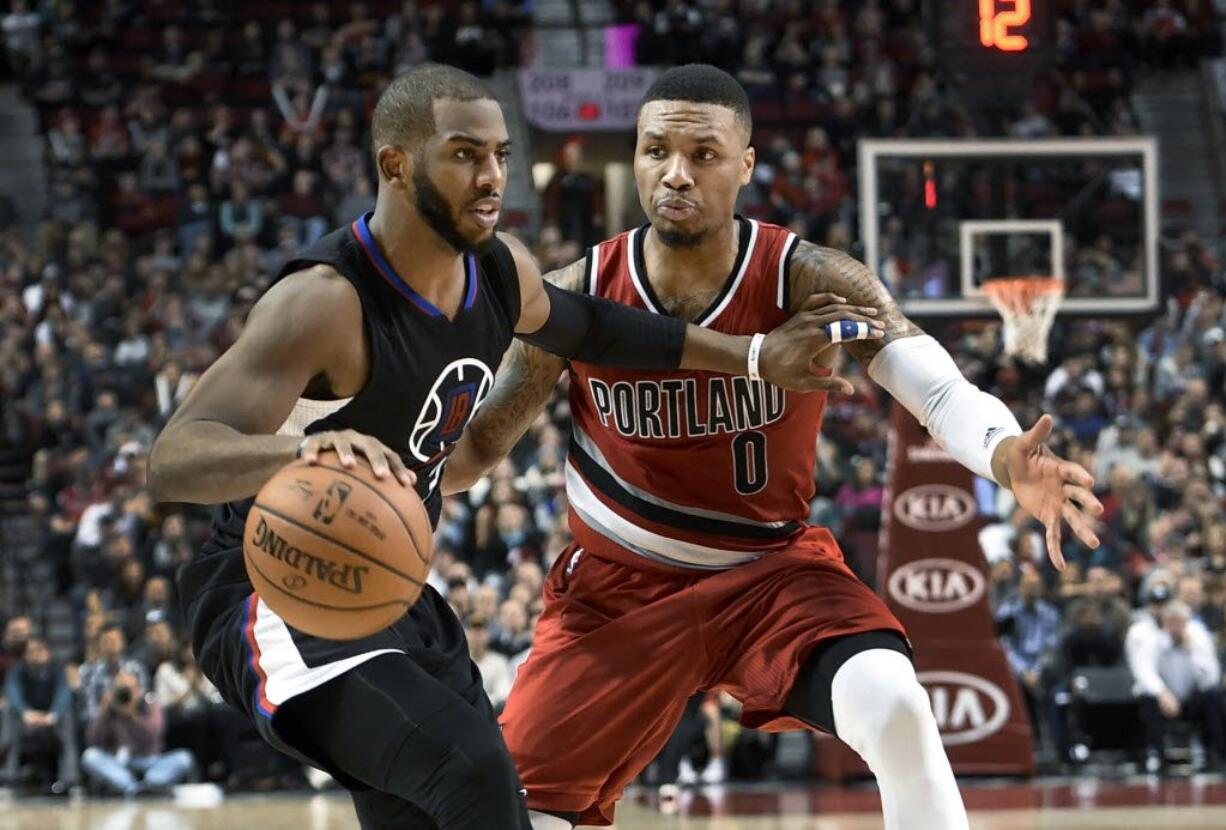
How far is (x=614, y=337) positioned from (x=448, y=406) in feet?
2.61

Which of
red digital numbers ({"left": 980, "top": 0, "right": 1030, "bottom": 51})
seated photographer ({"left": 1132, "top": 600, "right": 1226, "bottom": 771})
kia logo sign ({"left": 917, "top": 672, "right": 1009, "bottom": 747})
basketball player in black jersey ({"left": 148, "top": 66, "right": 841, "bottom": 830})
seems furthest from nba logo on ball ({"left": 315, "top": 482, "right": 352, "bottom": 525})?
seated photographer ({"left": 1132, "top": 600, "right": 1226, "bottom": 771})

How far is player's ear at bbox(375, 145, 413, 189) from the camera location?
424 centimetres

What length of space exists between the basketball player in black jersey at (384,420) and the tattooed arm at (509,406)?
0.63 metres

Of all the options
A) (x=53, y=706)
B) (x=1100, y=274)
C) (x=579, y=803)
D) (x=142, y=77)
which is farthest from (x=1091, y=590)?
(x=142, y=77)

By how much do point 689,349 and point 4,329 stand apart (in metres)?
12.0

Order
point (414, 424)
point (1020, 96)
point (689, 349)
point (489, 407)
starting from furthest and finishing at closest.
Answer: point (1020, 96), point (489, 407), point (689, 349), point (414, 424)

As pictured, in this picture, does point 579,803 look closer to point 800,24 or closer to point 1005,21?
point 1005,21

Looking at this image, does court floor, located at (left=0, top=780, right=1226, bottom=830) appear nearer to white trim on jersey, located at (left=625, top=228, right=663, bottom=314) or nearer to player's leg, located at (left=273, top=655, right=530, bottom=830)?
white trim on jersey, located at (left=625, top=228, right=663, bottom=314)

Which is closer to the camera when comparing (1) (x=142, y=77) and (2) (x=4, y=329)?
(2) (x=4, y=329)

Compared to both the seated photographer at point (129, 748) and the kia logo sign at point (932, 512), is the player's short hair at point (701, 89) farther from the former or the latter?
the seated photographer at point (129, 748)

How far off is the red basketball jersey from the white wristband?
20 centimetres

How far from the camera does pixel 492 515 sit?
13.5m

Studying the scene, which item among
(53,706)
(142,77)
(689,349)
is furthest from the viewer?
(142,77)

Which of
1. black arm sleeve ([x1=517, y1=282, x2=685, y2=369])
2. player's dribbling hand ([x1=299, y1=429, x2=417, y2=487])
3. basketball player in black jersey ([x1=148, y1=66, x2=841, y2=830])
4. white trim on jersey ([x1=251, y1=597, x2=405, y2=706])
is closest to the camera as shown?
player's dribbling hand ([x1=299, y1=429, x2=417, y2=487])
